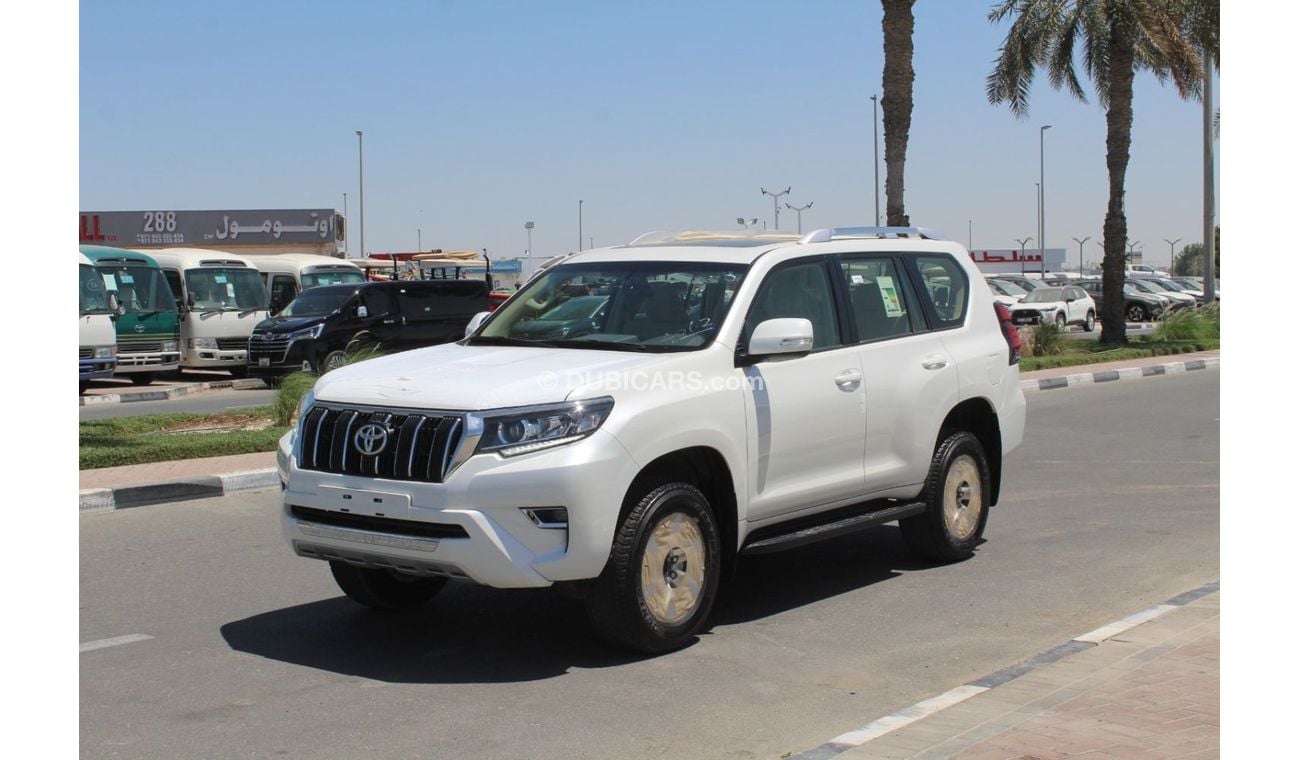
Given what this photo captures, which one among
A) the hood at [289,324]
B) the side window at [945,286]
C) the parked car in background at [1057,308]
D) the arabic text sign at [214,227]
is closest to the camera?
the side window at [945,286]

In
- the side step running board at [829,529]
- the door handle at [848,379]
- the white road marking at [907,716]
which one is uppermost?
the door handle at [848,379]

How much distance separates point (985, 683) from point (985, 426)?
3212 millimetres

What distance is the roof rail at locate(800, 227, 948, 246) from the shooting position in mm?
7826

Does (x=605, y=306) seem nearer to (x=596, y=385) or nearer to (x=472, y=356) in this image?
(x=472, y=356)

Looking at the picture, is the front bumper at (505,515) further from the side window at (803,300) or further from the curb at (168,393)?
the curb at (168,393)

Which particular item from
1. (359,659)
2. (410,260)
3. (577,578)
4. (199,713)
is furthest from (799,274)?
(410,260)

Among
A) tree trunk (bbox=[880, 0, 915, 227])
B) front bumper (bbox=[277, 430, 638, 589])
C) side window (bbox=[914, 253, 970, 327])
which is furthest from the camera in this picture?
tree trunk (bbox=[880, 0, 915, 227])

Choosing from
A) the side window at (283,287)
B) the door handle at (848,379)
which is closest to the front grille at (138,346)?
the side window at (283,287)

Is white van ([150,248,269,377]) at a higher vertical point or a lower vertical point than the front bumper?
higher

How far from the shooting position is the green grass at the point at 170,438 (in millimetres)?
12312

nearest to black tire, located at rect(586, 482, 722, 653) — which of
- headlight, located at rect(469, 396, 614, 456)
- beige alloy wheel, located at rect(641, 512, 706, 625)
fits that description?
beige alloy wheel, located at rect(641, 512, 706, 625)

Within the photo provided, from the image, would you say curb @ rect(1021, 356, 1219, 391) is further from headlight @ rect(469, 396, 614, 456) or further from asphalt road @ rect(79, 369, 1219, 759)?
headlight @ rect(469, 396, 614, 456)

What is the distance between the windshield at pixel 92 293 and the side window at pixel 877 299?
1757 cm

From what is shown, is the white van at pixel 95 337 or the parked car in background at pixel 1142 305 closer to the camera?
the white van at pixel 95 337
